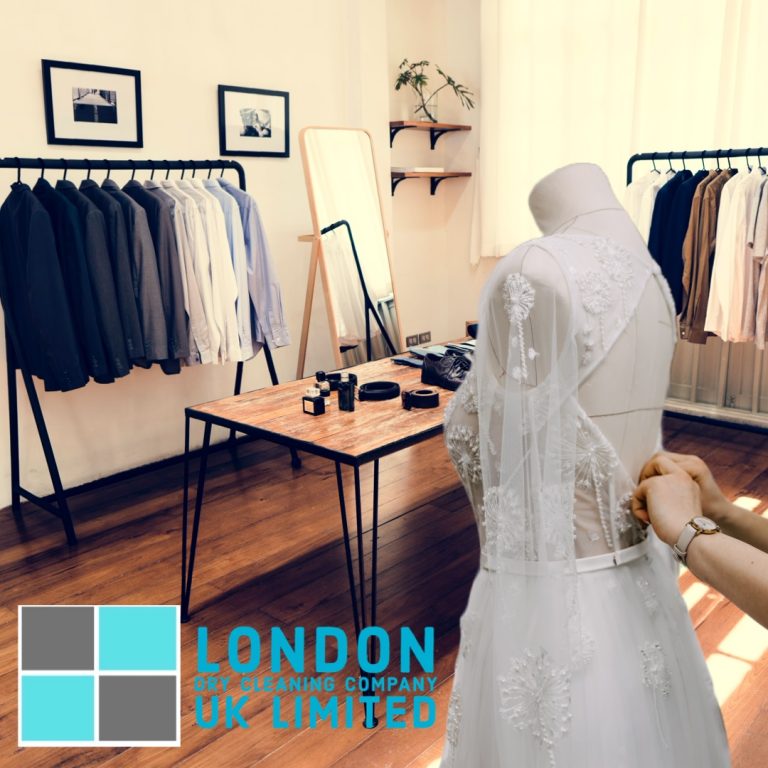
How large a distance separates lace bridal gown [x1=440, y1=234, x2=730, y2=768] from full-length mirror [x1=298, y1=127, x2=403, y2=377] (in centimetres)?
286

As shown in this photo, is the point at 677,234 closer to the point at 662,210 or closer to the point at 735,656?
the point at 662,210

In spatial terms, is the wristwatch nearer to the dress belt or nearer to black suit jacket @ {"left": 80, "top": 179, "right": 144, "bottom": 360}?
the dress belt

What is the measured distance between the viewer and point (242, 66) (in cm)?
424

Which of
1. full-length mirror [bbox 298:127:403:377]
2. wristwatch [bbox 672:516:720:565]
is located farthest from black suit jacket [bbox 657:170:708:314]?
wristwatch [bbox 672:516:720:565]

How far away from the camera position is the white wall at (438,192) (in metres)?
5.48

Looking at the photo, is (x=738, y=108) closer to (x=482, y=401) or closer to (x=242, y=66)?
(x=242, y=66)

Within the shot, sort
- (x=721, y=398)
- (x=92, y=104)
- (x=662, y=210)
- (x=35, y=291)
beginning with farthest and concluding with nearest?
(x=721, y=398) → (x=662, y=210) → (x=92, y=104) → (x=35, y=291)

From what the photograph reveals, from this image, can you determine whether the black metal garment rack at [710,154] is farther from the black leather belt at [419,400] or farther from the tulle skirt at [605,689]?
the tulle skirt at [605,689]

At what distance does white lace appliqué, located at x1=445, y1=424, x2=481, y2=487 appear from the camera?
4.54 feet

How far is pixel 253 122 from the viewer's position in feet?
14.1

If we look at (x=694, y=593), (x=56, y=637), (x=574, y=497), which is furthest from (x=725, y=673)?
(x=56, y=637)

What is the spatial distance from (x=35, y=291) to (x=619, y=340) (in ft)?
8.25

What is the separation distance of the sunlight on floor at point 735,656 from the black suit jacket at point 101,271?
2.45m

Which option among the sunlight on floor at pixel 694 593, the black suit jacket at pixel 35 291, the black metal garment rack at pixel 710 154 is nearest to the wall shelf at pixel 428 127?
the black metal garment rack at pixel 710 154
